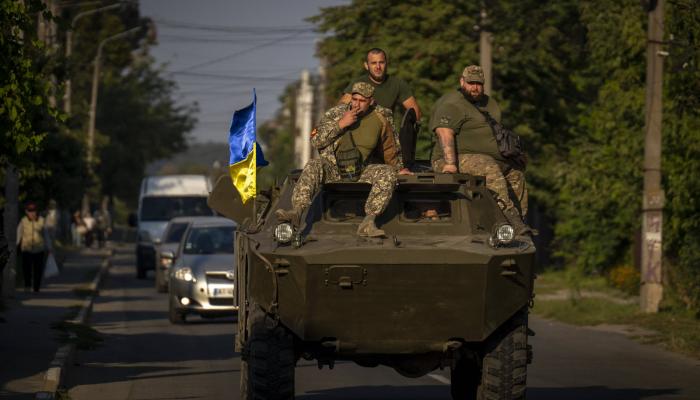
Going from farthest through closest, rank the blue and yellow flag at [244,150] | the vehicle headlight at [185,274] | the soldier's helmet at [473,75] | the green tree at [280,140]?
the green tree at [280,140] < the vehicle headlight at [185,274] < the blue and yellow flag at [244,150] < the soldier's helmet at [473,75]

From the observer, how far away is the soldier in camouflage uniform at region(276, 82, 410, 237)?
11.6m

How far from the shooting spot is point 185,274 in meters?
23.7

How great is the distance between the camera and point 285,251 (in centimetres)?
1088

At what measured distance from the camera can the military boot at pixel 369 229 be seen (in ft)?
36.9

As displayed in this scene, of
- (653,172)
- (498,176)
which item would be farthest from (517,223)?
(653,172)

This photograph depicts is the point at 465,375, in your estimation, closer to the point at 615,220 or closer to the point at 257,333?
the point at 257,333

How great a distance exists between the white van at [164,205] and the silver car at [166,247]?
17.0 ft

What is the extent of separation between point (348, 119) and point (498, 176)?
1512 millimetres

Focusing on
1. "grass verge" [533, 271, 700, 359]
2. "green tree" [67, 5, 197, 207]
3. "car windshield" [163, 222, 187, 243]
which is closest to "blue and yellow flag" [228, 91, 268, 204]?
"grass verge" [533, 271, 700, 359]

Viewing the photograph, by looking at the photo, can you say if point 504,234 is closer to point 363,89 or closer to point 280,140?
point 363,89

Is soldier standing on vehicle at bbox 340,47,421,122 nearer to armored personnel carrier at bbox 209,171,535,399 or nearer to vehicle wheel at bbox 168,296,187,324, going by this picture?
armored personnel carrier at bbox 209,171,535,399

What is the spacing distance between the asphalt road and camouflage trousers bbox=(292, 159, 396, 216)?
302 cm

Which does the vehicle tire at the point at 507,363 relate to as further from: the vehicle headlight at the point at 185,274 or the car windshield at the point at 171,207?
the car windshield at the point at 171,207

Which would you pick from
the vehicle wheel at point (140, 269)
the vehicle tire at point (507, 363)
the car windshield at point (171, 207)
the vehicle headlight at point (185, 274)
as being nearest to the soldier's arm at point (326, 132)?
the vehicle tire at point (507, 363)
